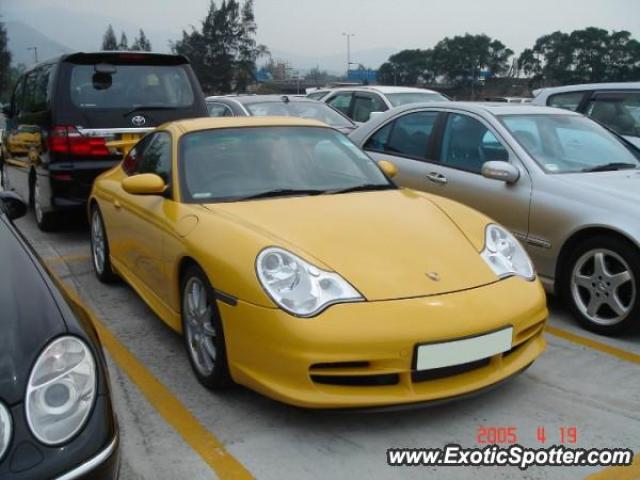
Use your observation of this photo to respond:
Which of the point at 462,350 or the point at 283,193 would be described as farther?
the point at 283,193

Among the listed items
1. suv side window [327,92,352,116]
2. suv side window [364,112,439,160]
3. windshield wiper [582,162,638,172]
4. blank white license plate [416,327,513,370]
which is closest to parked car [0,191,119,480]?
blank white license plate [416,327,513,370]

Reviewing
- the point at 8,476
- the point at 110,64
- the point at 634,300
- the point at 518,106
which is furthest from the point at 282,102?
the point at 8,476

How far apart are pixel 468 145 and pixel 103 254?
9.65 ft

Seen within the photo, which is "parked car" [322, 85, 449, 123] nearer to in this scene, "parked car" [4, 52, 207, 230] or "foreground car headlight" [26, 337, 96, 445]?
"parked car" [4, 52, 207, 230]

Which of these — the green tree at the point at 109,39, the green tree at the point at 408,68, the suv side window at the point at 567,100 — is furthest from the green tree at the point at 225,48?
the suv side window at the point at 567,100

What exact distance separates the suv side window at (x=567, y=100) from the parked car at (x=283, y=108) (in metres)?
2.74

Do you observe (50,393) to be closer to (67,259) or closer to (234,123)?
(234,123)

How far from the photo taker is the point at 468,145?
5.27 m

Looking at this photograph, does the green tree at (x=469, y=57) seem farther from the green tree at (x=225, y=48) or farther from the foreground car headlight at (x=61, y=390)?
the foreground car headlight at (x=61, y=390)

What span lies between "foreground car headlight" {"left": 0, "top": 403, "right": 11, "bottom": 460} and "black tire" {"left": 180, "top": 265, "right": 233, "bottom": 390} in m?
1.28

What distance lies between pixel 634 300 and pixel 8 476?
11.3 feet

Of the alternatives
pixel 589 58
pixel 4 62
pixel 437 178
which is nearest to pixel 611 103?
pixel 437 178

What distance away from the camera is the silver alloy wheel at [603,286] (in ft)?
13.1

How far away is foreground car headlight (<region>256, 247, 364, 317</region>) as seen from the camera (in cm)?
279
